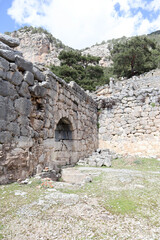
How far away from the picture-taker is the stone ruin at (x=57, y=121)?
3291 mm

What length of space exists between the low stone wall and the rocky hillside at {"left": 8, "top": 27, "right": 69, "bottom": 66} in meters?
32.9

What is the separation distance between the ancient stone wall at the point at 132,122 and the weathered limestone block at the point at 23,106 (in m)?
6.17

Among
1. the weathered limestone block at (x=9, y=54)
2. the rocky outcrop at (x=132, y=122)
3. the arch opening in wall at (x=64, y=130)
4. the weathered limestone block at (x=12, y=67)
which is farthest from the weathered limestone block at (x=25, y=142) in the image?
the rocky outcrop at (x=132, y=122)

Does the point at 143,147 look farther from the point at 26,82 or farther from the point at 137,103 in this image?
the point at 26,82

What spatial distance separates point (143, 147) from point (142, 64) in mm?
21067

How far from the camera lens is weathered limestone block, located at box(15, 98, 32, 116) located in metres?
3.46

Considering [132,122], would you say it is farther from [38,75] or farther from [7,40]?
[7,40]

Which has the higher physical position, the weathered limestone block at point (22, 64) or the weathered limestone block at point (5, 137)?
the weathered limestone block at point (22, 64)

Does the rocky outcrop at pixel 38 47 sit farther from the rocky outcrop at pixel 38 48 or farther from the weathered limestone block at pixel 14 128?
the weathered limestone block at pixel 14 128

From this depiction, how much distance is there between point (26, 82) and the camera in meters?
3.71

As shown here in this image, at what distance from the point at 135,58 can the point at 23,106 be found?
85.3 ft

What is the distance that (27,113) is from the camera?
12.2 feet

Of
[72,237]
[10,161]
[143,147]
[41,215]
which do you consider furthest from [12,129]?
[143,147]

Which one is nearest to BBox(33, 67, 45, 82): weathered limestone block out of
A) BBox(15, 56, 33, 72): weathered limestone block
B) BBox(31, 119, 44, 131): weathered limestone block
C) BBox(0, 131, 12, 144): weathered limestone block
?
BBox(15, 56, 33, 72): weathered limestone block
